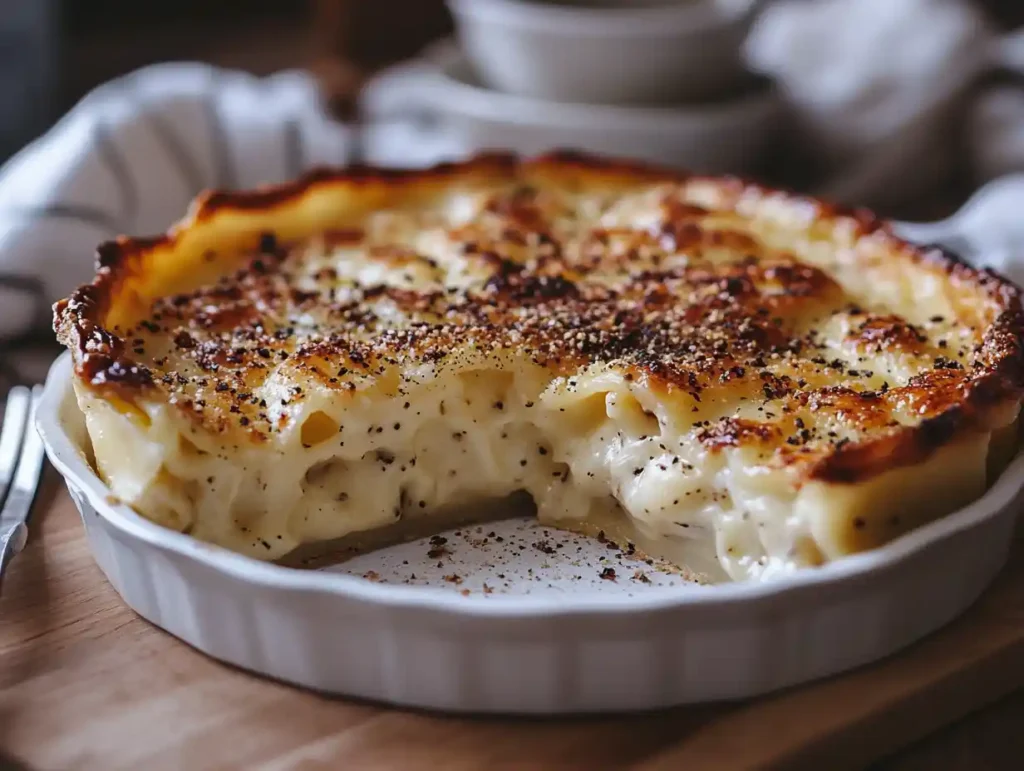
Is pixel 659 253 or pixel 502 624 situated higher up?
pixel 659 253

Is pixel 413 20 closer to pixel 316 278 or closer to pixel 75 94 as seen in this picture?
pixel 75 94

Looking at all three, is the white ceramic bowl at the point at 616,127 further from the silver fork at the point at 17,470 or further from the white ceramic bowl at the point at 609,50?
the silver fork at the point at 17,470

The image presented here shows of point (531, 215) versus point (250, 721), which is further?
point (531, 215)

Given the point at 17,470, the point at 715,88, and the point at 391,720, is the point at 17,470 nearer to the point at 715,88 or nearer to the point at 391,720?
the point at 391,720

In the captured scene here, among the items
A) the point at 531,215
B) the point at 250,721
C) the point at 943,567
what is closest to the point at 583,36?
the point at 531,215

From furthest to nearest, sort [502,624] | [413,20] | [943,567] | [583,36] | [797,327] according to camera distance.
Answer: [413,20]
[583,36]
[797,327]
[943,567]
[502,624]

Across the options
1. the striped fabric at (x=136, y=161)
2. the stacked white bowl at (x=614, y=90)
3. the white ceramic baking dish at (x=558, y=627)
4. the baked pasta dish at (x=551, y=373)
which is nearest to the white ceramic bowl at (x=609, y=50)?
the stacked white bowl at (x=614, y=90)
